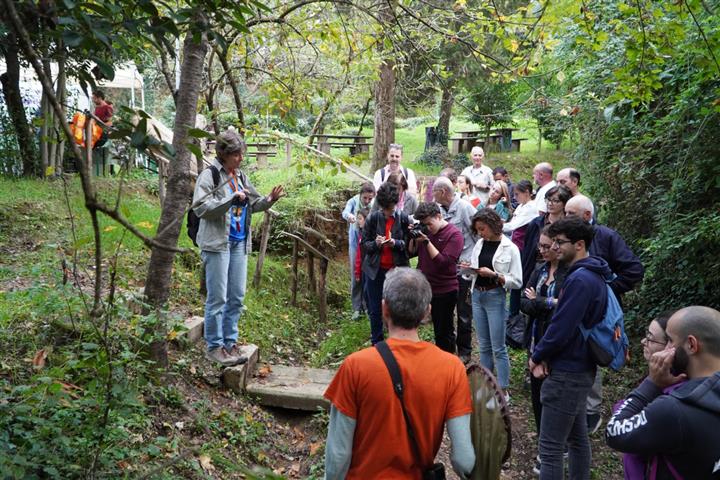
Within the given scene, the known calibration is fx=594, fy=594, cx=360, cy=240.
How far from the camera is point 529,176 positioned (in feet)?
59.9

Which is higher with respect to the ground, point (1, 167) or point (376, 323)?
point (1, 167)

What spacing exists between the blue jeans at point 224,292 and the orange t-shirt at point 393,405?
9.04 feet

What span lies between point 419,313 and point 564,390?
1.54 meters

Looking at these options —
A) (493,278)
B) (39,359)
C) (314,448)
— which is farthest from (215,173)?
(493,278)

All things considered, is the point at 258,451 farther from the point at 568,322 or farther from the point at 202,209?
the point at 568,322

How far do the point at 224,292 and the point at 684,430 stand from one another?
12.1ft

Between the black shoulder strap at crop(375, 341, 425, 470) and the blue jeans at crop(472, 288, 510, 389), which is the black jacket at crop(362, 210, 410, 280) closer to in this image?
the blue jeans at crop(472, 288, 510, 389)

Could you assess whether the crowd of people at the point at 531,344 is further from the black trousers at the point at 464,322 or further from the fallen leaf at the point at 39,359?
the fallen leaf at the point at 39,359

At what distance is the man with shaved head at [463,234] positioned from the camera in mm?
6570

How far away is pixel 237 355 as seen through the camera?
17.8 ft

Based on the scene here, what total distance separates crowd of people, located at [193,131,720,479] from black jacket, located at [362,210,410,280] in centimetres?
2

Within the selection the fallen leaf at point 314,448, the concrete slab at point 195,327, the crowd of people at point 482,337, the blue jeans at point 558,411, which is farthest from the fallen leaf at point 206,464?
the blue jeans at point 558,411

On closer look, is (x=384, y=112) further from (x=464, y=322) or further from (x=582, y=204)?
(x=582, y=204)

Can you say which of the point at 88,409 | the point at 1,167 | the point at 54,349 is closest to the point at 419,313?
the point at 88,409
